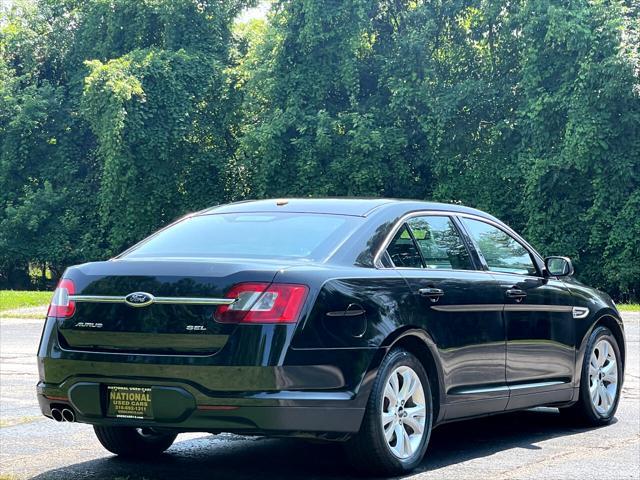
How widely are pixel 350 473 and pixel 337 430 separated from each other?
655 mm

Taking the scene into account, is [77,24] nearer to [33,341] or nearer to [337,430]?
[33,341]

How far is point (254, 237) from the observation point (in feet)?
22.3

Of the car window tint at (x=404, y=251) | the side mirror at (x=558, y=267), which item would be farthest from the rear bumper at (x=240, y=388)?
the side mirror at (x=558, y=267)

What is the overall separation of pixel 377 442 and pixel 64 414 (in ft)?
5.56

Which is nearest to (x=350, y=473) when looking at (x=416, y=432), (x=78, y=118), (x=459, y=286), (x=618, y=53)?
(x=416, y=432)

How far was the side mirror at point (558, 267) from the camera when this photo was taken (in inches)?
332

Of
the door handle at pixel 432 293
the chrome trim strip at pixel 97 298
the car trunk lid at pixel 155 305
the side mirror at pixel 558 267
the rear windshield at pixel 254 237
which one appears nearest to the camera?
the car trunk lid at pixel 155 305

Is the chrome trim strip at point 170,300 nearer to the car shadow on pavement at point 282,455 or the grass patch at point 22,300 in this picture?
the car shadow on pavement at point 282,455

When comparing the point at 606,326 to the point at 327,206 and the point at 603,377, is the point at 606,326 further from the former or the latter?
the point at 327,206

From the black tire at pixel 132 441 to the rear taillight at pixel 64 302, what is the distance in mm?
887

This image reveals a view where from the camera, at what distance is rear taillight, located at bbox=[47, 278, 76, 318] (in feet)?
21.0

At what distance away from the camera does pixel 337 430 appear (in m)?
6.06

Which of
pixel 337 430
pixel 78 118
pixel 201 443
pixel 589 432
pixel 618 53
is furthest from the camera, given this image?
pixel 78 118

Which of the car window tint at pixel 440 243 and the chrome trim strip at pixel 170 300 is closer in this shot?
the chrome trim strip at pixel 170 300
